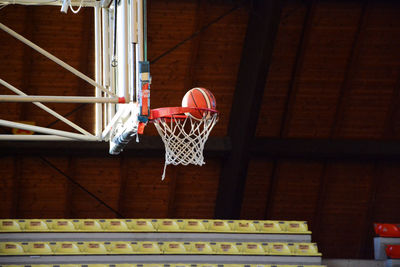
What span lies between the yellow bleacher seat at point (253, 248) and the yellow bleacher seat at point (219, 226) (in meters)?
0.63

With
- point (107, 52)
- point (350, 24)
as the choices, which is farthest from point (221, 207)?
point (107, 52)

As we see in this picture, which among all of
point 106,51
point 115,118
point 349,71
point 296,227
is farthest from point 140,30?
point 349,71

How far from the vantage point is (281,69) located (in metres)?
14.9

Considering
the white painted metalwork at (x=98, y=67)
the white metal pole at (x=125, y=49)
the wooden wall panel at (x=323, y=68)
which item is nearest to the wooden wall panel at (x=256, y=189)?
the wooden wall panel at (x=323, y=68)

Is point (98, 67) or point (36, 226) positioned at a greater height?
point (98, 67)

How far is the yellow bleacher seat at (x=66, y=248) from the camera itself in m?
12.6

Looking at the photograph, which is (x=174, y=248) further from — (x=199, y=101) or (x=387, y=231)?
(x=387, y=231)

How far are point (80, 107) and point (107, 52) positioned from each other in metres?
→ 5.25

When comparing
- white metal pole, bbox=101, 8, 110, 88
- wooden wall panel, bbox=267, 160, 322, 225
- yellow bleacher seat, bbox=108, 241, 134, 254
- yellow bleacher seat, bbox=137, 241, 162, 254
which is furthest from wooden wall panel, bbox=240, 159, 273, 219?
white metal pole, bbox=101, 8, 110, 88

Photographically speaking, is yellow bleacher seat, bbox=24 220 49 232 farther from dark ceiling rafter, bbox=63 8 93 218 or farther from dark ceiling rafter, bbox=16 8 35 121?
dark ceiling rafter, bbox=16 8 35 121

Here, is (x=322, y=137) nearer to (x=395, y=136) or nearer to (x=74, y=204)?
(x=395, y=136)

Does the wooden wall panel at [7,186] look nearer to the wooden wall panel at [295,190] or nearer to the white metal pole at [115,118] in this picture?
the white metal pole at [115,118]

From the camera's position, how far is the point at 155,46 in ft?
47.8

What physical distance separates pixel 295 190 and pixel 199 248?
447 cm
